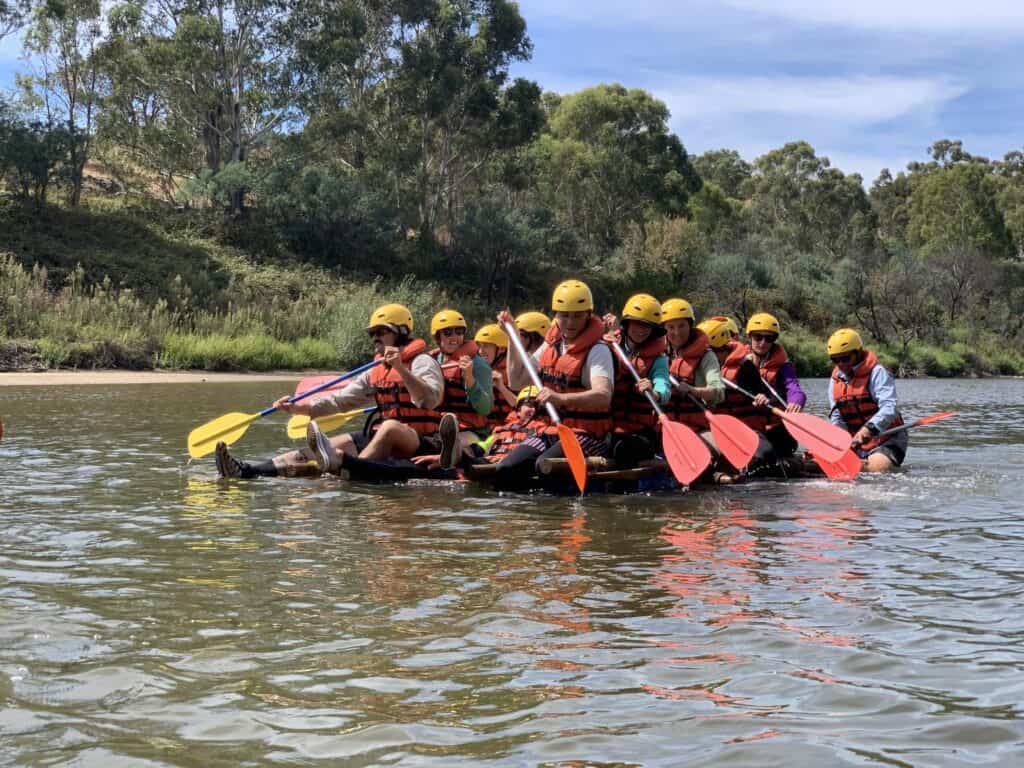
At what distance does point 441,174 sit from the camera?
40062 mm

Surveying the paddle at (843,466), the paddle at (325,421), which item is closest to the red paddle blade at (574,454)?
the paddle at (325,421)

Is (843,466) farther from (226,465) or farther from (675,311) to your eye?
(226,465)

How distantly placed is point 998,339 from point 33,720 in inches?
1819

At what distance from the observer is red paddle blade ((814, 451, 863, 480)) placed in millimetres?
9977

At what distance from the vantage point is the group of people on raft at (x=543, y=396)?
8.84m

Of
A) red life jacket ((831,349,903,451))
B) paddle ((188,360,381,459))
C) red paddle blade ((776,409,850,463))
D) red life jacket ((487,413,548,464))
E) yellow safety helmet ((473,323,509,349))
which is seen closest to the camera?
red life jacket ((487,413,548,464))

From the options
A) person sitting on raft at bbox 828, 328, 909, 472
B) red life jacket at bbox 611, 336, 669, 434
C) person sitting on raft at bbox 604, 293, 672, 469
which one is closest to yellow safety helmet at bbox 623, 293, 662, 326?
person sitting on raft at bbox 604, 293, 672, 469

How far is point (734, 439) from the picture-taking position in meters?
9.63

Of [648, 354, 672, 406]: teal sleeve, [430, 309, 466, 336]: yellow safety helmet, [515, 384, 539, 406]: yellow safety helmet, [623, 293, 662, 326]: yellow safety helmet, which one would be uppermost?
[623, 293, 662, 326]: yellow safety helmet

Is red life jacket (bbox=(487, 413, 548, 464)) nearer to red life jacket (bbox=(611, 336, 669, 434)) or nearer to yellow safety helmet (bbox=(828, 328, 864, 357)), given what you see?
red life jacket (bbox=(611, 336, 669, 434))

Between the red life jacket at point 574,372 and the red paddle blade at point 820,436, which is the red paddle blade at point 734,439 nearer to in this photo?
the red paddle blade at point 820,436

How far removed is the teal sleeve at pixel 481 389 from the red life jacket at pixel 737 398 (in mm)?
2230

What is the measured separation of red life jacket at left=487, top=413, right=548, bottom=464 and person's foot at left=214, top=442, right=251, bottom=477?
2095mm

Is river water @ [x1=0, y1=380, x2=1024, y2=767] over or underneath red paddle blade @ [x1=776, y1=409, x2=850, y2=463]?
underneath
